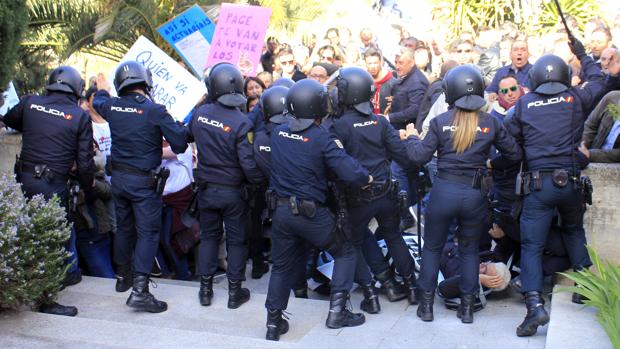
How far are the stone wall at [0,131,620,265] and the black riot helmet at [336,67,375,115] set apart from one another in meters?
1.95

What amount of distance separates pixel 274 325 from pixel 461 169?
189 centimetres

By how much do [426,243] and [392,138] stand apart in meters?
0.92

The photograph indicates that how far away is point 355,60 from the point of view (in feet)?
35.9

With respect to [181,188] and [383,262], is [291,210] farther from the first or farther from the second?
[181,188]

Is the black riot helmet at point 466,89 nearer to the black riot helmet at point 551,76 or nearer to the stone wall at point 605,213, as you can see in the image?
the black riot helmet at point 551,76

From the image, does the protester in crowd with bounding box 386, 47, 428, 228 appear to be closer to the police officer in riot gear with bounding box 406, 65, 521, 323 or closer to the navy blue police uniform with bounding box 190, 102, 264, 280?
the police officer in riot gear with bounding box 406, 65, 521, 323

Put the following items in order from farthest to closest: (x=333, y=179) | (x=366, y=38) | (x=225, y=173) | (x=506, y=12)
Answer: (x=506, y=12) → (x=366, y=38) → (x=225, y=173) → (x=333, y=179)

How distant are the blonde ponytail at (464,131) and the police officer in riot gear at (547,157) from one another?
1.44 ft

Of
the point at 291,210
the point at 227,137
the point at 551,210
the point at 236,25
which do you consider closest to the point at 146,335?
the point at 291,210

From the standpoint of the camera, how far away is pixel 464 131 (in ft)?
20.1

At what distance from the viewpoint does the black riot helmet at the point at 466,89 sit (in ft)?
20.2

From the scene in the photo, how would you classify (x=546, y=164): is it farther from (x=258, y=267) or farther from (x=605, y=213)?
(x=258, y=267)

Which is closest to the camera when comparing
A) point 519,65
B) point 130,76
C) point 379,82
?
A: point 130,76

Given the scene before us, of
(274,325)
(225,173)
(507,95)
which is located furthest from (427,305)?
(507,95)
